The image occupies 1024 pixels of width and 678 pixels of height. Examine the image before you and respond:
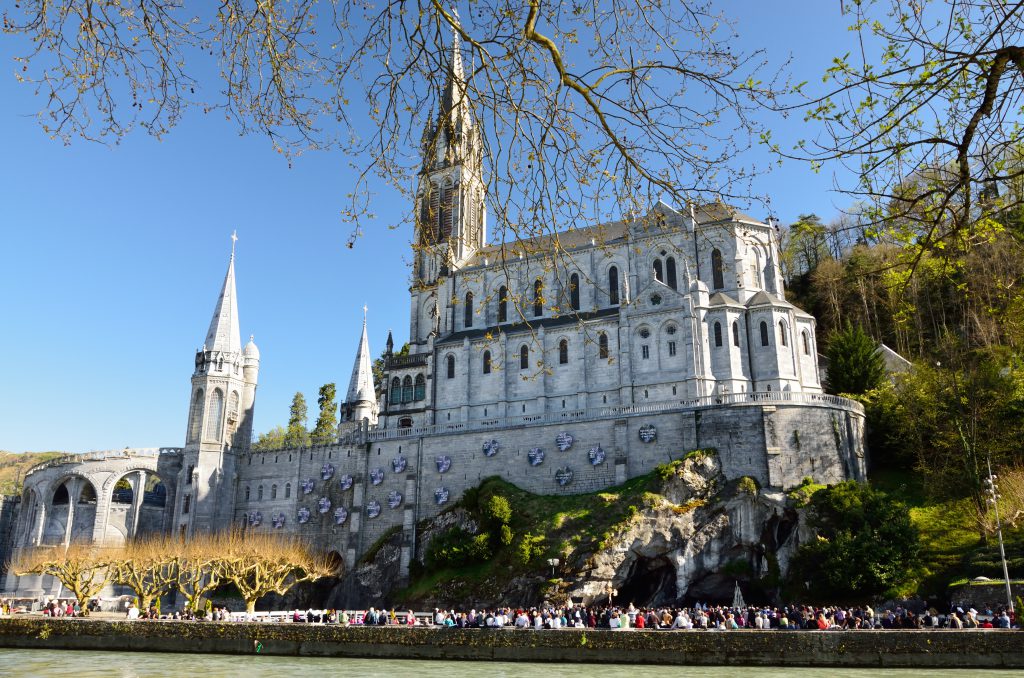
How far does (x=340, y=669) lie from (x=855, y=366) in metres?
37.0

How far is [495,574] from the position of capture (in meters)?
38.9

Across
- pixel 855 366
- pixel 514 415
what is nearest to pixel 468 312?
pixel 514 415

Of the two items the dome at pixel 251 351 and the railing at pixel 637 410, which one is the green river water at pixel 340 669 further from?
the dome at pixel 251 351

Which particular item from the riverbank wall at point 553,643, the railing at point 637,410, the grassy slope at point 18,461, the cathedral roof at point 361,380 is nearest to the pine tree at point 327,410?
the cathedral roof at point 361,380

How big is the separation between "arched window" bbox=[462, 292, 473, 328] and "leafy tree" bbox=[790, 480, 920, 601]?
3071 centimetres

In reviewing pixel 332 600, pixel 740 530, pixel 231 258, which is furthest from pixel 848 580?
pixel 231 258

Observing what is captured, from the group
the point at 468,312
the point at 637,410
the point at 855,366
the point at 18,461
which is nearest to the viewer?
the point at 637,410

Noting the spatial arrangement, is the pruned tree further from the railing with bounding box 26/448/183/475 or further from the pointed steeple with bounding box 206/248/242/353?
the pointed steeple with bounding box 206/248/242/353

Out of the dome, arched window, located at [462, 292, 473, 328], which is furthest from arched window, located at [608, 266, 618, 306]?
the dome

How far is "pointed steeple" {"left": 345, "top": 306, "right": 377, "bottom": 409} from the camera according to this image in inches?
2704

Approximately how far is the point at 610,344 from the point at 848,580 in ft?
74.7

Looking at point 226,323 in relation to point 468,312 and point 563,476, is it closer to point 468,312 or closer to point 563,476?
point 468,312

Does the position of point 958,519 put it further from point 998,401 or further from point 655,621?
point 655,621

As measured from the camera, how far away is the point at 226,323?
62562mm
